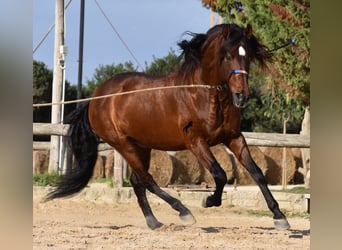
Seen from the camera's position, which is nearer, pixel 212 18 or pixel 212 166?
pixel 212 166

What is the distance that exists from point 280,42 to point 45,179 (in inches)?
94.7

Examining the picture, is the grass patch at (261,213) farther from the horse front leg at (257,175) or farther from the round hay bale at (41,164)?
the round hay bale at (41,164)

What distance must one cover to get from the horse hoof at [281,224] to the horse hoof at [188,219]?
0.66 metres

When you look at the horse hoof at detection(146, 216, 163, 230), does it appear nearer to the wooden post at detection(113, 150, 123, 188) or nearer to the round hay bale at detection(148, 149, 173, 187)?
the wooden post at detection(113, 150, 123, 188)

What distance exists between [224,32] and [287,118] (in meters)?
1.38

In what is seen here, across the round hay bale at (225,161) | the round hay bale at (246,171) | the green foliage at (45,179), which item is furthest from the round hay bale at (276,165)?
the green foliage at (45,179)

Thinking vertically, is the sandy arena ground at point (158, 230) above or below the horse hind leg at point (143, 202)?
below

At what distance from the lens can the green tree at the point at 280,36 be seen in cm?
549

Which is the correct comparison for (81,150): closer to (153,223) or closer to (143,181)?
(143,181)

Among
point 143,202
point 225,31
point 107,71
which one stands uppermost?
point 225,31

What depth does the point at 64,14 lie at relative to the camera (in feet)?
17.6

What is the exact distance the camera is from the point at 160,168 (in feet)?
20.3

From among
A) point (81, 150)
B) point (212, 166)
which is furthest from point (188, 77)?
point (81, 150)
